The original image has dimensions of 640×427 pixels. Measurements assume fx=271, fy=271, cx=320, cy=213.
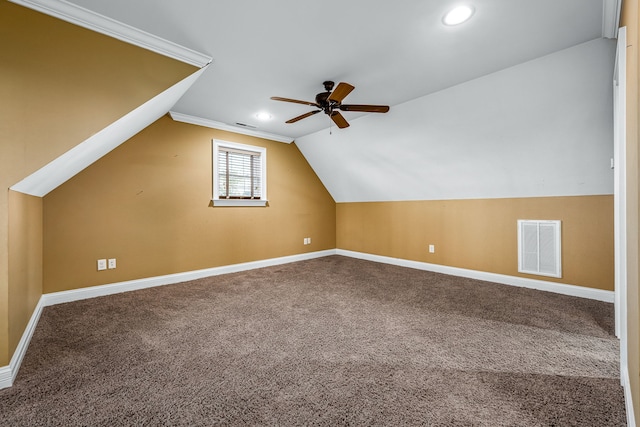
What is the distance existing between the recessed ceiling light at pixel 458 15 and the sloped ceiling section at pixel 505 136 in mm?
1008

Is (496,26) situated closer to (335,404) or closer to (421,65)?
(421,65)

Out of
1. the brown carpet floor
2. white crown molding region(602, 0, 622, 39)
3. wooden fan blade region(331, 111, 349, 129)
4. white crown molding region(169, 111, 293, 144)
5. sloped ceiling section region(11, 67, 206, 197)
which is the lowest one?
the brown carpet floor

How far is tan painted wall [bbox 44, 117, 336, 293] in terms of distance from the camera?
10.0 feet

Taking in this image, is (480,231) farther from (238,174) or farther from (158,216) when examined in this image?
(158,216)

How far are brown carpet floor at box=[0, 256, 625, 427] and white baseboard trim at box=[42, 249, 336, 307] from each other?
266 mm

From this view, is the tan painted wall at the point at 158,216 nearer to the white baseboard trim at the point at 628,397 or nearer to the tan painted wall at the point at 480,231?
the tan painted wall at the point at 480,231

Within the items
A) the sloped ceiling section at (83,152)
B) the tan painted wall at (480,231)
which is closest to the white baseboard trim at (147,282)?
the sloped ceiling section at (83,152)

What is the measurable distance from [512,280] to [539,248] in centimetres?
53

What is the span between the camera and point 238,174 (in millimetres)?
4547

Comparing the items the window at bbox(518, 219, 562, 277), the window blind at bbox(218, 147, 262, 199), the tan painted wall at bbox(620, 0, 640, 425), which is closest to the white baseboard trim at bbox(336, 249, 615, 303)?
the window at bbox(518, 219, 562, 277)

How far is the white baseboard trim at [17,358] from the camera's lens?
1593 mm

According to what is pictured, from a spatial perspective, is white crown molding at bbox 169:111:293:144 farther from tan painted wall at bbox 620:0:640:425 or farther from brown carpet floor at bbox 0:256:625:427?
tan painted wall at bbox 620:0:640:425

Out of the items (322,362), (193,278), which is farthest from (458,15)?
(193,278)

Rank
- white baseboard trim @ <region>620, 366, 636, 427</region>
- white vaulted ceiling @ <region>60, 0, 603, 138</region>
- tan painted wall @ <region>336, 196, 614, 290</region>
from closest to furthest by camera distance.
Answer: white baseboard trim @ <region>620, 366, 636, 427</region> → white vaulted ceiling @ <region>60, 0, 603, 138</region> → tan painted wall @ <region>336, 196, 614, 290</region>
